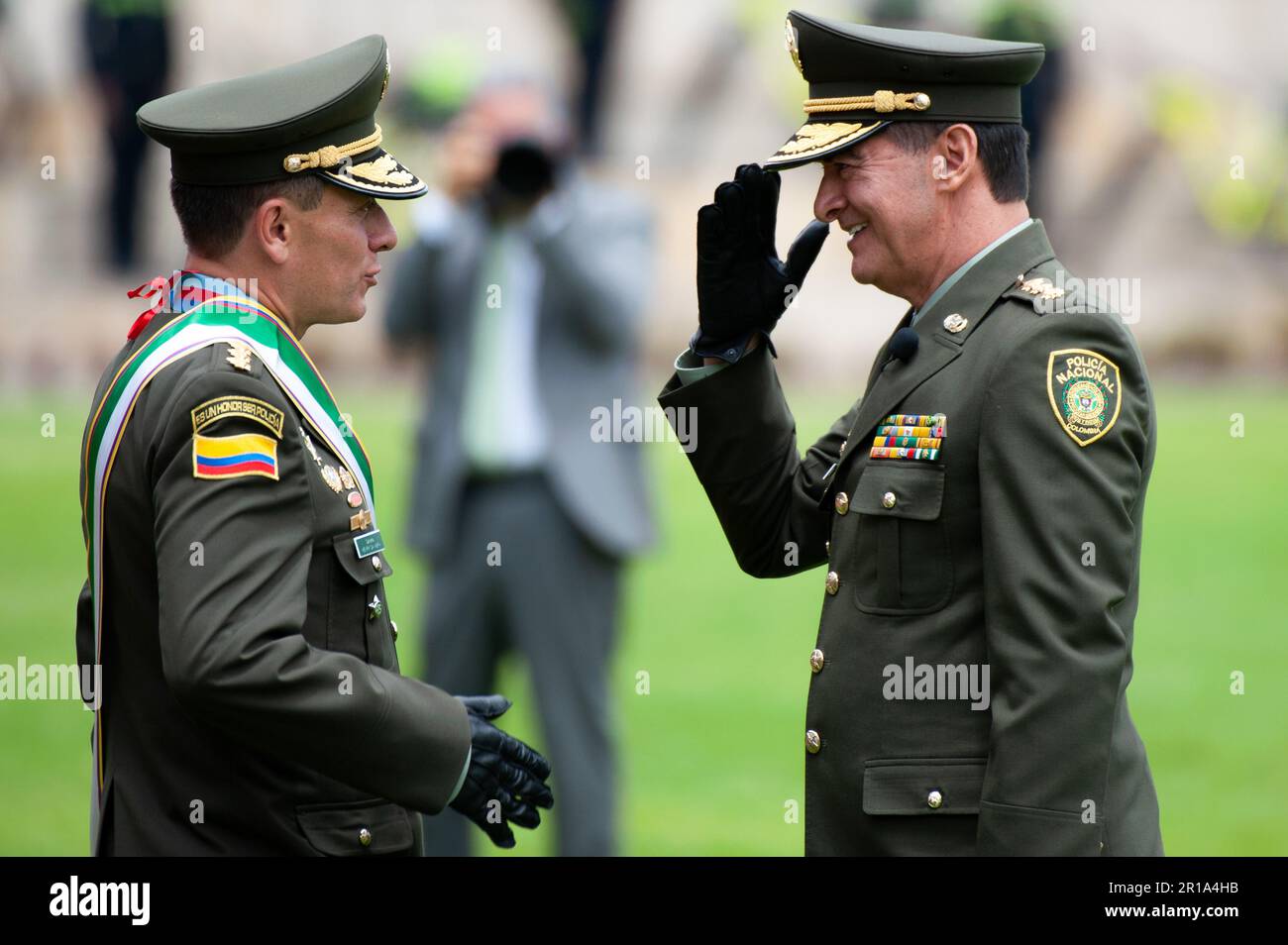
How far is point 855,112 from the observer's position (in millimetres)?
3145

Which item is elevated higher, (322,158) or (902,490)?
(322,158)

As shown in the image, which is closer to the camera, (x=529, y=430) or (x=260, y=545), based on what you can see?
(x=260, y=545)

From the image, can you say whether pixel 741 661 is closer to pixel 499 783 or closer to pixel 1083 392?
pixel 499 783

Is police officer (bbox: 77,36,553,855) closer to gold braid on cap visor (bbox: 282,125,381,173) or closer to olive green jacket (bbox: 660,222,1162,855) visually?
gold braid on cap visor (bbox: 282,125,381,173)

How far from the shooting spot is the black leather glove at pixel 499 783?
3002 mm

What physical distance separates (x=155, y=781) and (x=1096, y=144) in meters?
20.9

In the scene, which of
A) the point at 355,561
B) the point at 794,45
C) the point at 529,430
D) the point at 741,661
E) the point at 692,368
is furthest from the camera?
the point at 741,661

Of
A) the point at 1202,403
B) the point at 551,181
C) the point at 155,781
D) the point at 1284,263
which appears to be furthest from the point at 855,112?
the point at 1284,263

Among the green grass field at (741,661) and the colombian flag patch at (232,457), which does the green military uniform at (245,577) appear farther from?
the green grass field at (741,661)

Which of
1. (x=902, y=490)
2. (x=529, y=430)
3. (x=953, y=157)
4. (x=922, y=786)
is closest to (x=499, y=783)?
(x=922, y=786)

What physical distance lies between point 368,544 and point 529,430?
300 cm

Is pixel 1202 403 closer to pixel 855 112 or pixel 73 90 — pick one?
pixel 73 90

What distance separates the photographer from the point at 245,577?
267cm

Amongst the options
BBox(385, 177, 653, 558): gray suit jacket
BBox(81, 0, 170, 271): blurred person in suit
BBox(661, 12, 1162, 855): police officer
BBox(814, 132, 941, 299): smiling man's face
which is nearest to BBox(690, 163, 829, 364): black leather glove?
BBox(661, 12, 1162, 855): police officer
